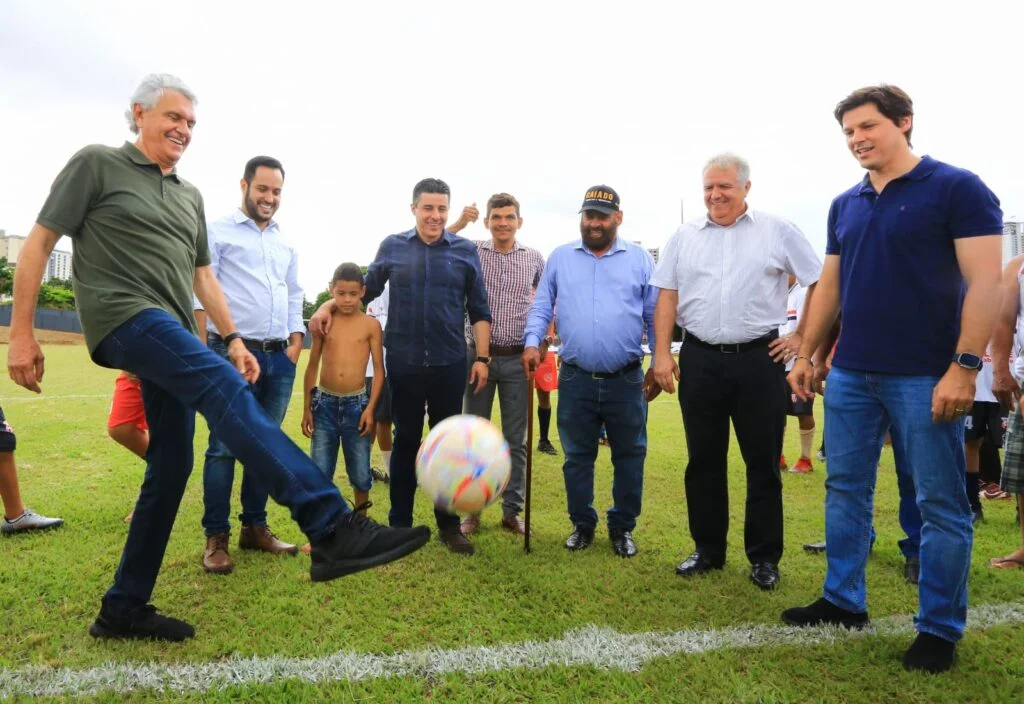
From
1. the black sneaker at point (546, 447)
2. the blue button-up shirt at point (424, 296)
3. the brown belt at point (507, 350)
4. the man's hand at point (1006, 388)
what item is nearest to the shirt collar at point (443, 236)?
the blue button-up shirt at point (424, 296)

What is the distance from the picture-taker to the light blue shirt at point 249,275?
14.4 ft

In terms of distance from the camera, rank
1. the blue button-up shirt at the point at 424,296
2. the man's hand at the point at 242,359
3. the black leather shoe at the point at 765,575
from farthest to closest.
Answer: the blue button-up shirt at the point at 424,296 → the black leather shoe at the point at 765,575 → the man's hand at the point at 242,359

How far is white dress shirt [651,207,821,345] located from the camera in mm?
4117

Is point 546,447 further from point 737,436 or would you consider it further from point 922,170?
point 922,170

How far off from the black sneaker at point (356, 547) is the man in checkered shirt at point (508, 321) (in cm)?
243

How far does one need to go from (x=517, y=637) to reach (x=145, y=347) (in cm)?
215

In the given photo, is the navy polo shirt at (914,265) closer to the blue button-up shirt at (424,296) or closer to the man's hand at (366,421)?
the blue button-up shirt at (424,296)

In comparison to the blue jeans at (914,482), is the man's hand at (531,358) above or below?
above

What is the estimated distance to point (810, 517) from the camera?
561 cm

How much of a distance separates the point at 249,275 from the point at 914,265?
384 cm

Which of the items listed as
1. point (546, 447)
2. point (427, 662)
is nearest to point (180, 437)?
point (427, 662)

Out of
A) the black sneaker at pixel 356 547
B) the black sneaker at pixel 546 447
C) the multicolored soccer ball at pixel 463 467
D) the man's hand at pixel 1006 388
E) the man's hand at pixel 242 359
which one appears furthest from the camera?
the black sneaker at pixel 546 447

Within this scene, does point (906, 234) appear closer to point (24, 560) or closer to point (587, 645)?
point (587, 645)

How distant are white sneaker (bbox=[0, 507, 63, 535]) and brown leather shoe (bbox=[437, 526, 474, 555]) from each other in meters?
2.76
